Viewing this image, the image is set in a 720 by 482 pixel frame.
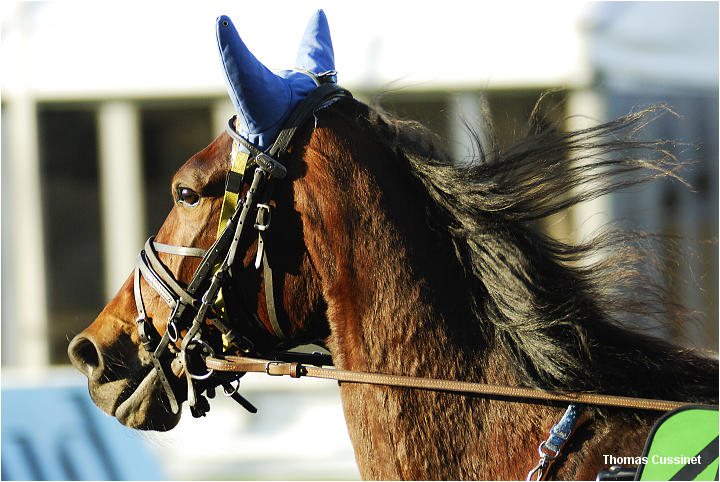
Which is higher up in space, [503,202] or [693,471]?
[503,202]

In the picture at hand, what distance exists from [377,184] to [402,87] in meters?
0.56

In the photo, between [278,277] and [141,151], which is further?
[141,151]

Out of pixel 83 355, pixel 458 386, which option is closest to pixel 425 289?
pixel 458 386

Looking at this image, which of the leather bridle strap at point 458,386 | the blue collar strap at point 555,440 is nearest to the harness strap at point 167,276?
the leather bridle strap at point 458,386

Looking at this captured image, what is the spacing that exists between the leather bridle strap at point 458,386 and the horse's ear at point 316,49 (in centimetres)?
98

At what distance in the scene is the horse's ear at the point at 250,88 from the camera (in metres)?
1.73

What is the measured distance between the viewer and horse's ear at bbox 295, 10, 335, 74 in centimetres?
212

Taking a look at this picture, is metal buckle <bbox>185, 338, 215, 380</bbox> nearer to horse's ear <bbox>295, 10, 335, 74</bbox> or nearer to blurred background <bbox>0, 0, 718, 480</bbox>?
horse's ear <bbox>295, 10, 335, 74</bbox>

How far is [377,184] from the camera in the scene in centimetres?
189

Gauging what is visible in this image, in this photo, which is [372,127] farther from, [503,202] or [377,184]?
[503,202]

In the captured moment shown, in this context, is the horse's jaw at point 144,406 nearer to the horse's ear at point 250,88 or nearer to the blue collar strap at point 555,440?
the horse's ear at point 250,88

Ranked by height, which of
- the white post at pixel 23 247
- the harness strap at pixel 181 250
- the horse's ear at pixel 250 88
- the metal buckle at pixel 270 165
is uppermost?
the horse's ear at pixel 250 88

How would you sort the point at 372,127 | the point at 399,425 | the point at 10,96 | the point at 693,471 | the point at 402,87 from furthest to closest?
the point at 10,96 < the point at 402,87 < the point at 372,127 < the point at 399,425 < the point at 693,471

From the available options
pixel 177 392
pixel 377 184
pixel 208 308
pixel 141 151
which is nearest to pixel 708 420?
pixel 377 184
